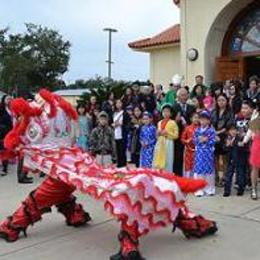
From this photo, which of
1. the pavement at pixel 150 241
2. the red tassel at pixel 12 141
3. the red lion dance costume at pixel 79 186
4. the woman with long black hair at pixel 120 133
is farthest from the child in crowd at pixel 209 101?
the red tassel at pixel 12 141

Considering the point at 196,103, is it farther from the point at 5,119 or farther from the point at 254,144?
the point at 5,119

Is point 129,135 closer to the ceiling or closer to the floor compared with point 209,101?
closer to the floor

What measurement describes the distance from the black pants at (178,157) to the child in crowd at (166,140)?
0.26 feet

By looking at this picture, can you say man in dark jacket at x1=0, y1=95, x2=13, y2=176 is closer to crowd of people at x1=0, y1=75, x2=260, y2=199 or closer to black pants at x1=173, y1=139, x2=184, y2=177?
crowd of people at x1=0, y1=75, x2=260, y2=199

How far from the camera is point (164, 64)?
61.9 feet

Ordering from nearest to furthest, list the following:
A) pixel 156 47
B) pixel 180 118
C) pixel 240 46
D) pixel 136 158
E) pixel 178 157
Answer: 1. pixel 178 157
2. pixel 180 118
3. pixel 136 158
4. pixel 240 46
5. pixel 156 47

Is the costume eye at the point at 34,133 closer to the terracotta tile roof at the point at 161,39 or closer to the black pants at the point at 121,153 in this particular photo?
the black pants at the point at 121,153

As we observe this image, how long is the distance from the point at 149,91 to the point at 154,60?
7.98 metres

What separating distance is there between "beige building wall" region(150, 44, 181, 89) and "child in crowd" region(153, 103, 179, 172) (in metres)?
9.45

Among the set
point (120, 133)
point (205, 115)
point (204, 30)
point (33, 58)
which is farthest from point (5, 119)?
point (33, 58)

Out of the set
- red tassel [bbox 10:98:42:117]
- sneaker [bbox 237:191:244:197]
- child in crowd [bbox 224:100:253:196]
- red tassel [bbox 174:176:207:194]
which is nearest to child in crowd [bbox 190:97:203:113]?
child in crowd [bbox 224:100:253:196]

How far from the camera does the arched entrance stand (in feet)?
47.7

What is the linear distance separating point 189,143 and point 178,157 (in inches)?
17.0

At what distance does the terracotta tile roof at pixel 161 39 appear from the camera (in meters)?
18.4
